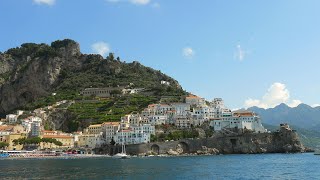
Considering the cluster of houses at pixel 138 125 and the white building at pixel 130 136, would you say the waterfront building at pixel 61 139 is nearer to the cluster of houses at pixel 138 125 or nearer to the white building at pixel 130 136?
the cluster of houses at pixel 138 125

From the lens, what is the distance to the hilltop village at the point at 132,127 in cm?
10525

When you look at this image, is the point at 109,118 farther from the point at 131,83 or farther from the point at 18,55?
the point at 18,55

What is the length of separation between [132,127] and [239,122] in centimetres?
2571

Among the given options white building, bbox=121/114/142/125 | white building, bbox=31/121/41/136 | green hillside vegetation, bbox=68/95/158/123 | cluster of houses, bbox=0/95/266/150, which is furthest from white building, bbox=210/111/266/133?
white building, bbox=31/121/41/136

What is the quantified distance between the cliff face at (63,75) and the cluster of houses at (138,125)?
2572 cm

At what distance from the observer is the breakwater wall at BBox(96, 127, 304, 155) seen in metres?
98.4

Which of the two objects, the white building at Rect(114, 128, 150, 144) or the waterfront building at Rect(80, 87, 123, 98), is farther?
the waterfront building at Rect(80, 87, 123, 98)

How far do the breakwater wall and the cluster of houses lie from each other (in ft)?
15.4

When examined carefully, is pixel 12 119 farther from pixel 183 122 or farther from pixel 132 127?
pixel 183 122

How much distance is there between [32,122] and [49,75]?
39550 millimetres

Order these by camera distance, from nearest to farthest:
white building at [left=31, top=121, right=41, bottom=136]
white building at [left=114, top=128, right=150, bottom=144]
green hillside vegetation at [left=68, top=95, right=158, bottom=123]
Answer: white building at [left=114, top=128, right=150, bottom=144] → white building at [left=31, top=121, right=41, bottom=136] → green hillside vegetation at [left=68, top=95, right=158, bottom=123]

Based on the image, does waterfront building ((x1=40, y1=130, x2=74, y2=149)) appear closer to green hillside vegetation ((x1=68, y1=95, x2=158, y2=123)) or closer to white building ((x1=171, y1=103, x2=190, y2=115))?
green hillside vegetation ((x1=68, y1=95, x2=158, y2=123))

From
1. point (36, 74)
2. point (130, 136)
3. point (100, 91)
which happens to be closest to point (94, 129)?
point (130, 136)

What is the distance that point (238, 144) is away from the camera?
100 meters
